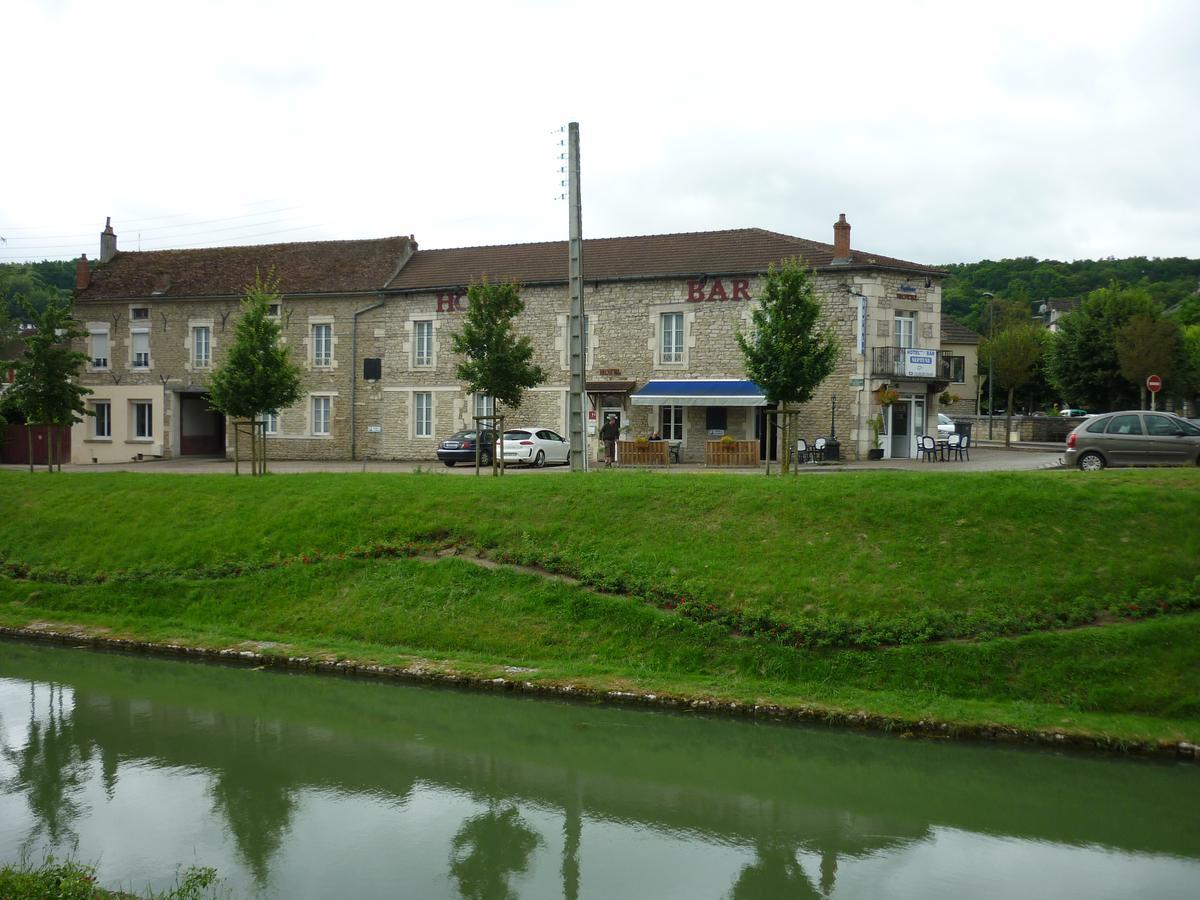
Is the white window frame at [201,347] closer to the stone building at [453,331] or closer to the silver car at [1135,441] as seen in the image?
the stone building at [453,331]

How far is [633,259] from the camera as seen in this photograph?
3200 cm

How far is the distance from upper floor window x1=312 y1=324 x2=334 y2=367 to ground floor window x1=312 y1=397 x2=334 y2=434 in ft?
4.02

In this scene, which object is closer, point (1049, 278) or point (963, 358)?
point (963, 358)

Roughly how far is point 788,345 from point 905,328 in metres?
12.5

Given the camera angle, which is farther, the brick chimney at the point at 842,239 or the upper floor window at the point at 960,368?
the upper floor window at the point at 960,368

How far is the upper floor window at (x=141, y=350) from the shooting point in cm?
Result: 3650

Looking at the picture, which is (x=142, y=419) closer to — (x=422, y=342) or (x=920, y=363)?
(x=422, y=342)

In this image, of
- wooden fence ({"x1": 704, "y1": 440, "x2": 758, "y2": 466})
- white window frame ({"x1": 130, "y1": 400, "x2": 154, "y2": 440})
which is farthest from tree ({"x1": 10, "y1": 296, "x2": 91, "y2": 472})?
wooden fence ({"x1": 704, "y1": 440, "x2": 758, "y2": 466})

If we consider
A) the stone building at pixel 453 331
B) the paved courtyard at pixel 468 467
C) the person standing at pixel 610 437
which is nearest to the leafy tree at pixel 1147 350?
the paved courtyard at pixel 468 467

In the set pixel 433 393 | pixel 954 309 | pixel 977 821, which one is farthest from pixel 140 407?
pixel 954 309

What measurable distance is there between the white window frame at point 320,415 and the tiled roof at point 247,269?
3651mm

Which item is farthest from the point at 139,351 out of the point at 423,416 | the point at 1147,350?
the point at 1147,350

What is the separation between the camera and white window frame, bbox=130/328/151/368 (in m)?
36.4

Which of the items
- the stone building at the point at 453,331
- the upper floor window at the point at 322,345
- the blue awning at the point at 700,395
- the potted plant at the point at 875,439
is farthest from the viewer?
the upper floor window at the point at 322,345
